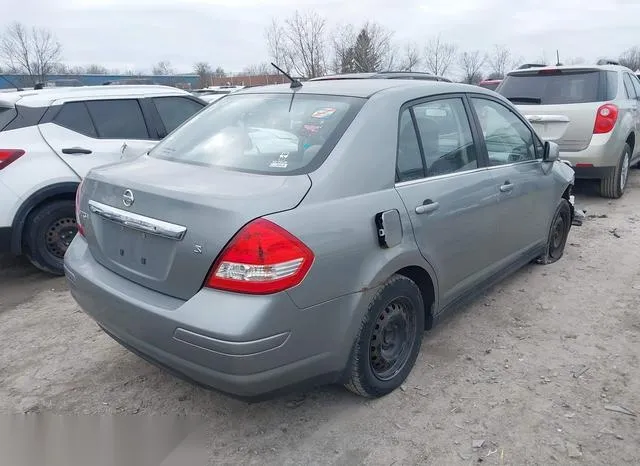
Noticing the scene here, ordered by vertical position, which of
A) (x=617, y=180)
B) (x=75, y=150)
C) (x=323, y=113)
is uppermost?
(x=323, y=113)

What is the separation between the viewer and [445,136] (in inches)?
130

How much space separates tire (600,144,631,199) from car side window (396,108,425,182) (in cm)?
518

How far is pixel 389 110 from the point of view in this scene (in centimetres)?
290

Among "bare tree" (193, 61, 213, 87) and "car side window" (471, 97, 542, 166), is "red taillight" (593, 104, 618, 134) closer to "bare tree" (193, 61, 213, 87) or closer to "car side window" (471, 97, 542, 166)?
"car side window" (471, 97, 542, 166)

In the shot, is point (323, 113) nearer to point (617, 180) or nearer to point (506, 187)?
point (506, 187)

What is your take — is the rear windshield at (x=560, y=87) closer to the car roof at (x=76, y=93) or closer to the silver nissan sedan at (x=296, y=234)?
the silver nissan sedan at (x=296, y=234)

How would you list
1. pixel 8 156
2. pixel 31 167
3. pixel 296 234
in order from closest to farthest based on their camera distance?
pixel 296 234 < pixel 8 156 < pixel 31 167

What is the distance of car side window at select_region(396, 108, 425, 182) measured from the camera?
2877mm

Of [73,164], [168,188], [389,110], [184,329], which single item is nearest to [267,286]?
[184,329]

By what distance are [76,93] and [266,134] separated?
10.6 ft

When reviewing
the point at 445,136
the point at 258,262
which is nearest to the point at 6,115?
the point at 258,262

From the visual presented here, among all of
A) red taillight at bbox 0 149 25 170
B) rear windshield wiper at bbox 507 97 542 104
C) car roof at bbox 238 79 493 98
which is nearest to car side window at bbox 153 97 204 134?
red taillight at bbox 0 149 25 170

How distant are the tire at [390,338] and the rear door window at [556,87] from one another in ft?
17.1

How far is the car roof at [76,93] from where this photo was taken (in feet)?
16.1
